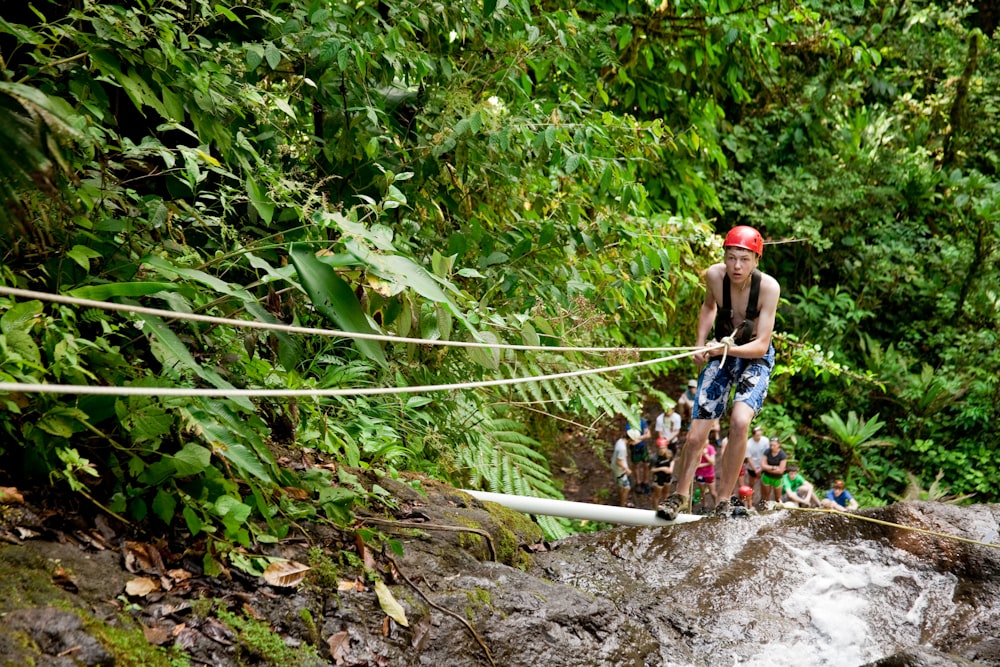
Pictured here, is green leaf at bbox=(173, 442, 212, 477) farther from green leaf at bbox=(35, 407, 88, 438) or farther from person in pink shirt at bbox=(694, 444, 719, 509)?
person in pink shirt at bbox=(694, 444, 719, 509)

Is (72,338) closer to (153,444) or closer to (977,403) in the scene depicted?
(153,444)

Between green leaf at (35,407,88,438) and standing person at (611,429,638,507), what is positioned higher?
green leaf at (35,407,88,438)

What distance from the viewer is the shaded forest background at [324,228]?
2.67 meters

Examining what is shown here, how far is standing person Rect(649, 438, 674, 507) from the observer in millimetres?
10742

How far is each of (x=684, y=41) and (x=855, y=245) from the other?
9950 millimetres

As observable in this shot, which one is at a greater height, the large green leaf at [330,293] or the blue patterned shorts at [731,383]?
the large green leaf at [330,293]

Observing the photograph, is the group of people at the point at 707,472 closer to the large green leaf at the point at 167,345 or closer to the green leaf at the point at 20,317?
Answer: the large green leaf at the point at 167,345

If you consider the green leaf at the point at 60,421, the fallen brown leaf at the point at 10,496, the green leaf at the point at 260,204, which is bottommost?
the fallen brown leaf at the point at 10,496

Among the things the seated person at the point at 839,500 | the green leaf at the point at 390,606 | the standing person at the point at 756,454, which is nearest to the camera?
the green leaf at the point at 390,606

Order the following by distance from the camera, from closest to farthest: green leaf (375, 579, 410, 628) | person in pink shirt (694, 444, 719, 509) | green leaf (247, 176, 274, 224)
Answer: green leaf (247, 176, 274, 224), green leaf (375, 579, 410, 628), person in pink shirt (694, 444, 719, 509)

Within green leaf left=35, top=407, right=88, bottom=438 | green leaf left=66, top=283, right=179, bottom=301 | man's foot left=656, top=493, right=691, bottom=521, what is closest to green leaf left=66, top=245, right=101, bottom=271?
green leaf left=66, top=283, right=179, bottom=301

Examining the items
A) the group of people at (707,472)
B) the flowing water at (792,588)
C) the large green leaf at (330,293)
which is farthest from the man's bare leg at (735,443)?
the group of people at (707,472)

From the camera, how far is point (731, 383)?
17.1ft

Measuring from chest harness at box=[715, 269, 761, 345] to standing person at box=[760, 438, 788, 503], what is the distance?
6096 mm
